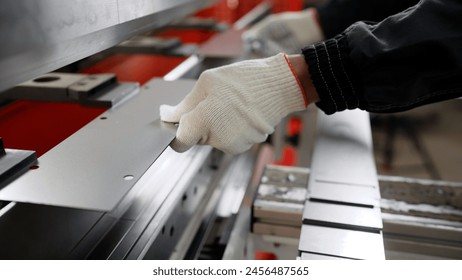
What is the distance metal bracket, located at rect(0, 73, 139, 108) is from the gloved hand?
834mm

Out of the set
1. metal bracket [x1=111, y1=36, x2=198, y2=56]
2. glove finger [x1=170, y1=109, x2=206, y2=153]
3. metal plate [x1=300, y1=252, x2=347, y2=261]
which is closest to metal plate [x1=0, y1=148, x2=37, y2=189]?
glove finger [x1=170, y1=109, x2=206, y2=153]

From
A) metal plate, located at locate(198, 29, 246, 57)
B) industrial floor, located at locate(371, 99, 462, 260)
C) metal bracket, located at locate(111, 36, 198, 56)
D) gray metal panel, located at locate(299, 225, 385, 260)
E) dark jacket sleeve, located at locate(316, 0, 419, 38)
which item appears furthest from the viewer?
industrial floor, located at locate(371, 99, 462, 260)

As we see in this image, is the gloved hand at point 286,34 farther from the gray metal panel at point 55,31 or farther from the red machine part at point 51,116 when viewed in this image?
the gray metal panel at point 55,31

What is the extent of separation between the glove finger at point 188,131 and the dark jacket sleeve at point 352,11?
0.92 m

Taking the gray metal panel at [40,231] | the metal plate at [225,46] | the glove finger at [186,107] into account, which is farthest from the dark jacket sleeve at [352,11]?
the gray metal panel at [40,231]

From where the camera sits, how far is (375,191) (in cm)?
100

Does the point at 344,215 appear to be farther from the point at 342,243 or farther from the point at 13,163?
the point at 13,163

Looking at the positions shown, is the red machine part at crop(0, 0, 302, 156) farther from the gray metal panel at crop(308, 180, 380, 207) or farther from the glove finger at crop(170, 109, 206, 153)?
the gray metal panel at crop(308, 180, 380, 207)

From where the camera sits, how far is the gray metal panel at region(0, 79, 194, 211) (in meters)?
0.61

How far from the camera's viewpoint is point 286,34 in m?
1.89

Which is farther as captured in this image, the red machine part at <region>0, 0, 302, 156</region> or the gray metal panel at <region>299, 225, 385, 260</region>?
the red machine part at <region>0, 0, 302, 156</region>

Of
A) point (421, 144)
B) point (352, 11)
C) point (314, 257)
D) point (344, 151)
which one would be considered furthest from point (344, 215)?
point (421, 144)

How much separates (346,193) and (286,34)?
3.49ft

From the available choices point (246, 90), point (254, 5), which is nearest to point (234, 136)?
Answer: point (246, 90)
